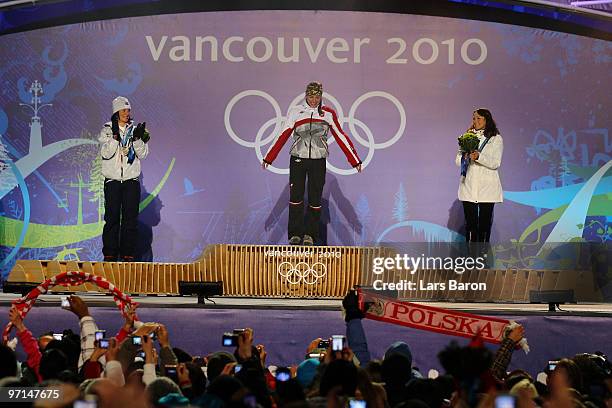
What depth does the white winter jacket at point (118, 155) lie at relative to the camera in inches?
478

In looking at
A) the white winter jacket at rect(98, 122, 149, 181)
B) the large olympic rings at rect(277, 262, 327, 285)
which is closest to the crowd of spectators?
the large olympic rings at rect(277, 262, 327, 285)

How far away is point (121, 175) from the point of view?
1230 cm

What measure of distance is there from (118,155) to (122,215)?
74 centimetres

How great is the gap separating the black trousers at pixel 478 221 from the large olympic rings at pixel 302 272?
6.10 ft

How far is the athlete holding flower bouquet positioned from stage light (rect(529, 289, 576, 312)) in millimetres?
1365

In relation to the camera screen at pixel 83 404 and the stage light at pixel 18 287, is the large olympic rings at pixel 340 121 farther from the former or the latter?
the camera screen at pixel 83 404

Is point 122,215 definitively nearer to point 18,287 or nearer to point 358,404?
point 18,287

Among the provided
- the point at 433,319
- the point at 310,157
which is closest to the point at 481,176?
the point at 310,157

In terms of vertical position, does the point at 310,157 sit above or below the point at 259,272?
above

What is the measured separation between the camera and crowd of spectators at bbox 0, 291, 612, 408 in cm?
404

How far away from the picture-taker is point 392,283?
35.2 ft

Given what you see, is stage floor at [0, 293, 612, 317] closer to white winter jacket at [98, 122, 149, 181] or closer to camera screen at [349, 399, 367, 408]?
white winter jacket at [98, 122, 149, 181]

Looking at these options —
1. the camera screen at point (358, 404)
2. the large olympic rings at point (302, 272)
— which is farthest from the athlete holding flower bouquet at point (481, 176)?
the camera screen at point (358, 404)

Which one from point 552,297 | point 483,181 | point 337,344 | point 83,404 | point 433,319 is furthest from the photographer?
point 483,181
